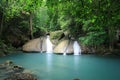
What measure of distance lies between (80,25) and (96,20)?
2656cm

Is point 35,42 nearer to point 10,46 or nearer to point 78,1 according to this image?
point 10,46

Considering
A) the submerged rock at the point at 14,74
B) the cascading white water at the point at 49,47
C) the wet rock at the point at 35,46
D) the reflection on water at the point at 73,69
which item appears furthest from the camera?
the cascading white water at the point at 49,47

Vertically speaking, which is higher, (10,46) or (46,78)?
(10,46)

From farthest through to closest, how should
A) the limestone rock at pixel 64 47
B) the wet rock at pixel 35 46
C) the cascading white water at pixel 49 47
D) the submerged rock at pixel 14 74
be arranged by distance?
1. the cascading white water at pixel 49 47
2. the wet rock at pixel 35 46
3. the limestone rock at pixel 64 47
4. the submerged rock at pixel 14 74

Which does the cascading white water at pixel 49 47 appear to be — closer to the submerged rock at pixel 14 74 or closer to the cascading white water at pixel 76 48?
the cascading white water at pixel 76 48

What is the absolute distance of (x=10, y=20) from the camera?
31.3 m

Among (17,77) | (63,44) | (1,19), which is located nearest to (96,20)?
(17,77)

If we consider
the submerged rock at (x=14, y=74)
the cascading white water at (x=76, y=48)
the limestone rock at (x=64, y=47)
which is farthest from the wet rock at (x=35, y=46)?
the submerged rock at (x=14, y=74)

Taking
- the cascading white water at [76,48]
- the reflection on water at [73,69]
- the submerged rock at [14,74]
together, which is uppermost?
the cascading white water at [76,48]

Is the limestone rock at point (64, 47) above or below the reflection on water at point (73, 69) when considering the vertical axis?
above

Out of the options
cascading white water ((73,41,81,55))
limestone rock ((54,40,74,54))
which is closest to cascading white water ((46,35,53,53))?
limestone rock ((54,40,74,54))

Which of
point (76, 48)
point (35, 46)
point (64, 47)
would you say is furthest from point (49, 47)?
point (76, 48)

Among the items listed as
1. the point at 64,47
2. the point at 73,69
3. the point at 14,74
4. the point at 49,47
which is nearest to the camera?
the point at 14,74

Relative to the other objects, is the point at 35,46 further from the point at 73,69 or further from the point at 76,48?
the point at 73,69
